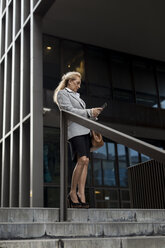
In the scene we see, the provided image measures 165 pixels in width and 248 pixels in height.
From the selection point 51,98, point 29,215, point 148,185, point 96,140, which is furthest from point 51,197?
point 29,215

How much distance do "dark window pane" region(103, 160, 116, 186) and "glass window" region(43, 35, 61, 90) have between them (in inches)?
149

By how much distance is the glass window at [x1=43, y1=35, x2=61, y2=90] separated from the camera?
1325 centimetres

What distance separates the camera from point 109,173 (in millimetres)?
13672

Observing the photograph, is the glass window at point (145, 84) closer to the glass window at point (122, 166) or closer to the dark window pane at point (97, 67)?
the dark window pane at point (97, 67)

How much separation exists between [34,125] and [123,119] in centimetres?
552

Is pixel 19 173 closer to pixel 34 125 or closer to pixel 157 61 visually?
pixel 34 125

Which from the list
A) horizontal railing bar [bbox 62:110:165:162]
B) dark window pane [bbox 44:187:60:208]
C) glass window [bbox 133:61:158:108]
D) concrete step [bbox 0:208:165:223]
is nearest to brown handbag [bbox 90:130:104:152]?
concrete step [bbox 0:208:165:223]

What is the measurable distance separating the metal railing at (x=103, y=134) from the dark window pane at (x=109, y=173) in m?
10.5

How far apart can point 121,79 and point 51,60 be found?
3.46 metres

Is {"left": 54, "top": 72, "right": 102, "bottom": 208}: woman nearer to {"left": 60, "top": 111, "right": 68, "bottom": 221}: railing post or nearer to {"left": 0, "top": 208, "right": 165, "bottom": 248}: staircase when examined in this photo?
{"left": 0, "top": 208, "right": 165, "bottom": 248}: staircase

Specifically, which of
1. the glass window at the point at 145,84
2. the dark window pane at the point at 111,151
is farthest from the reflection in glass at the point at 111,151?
the glass window at the point at 145,84

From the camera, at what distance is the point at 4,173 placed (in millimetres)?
10961

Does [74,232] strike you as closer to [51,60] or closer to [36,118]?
[36,118]

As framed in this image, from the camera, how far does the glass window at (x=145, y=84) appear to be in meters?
15.6
